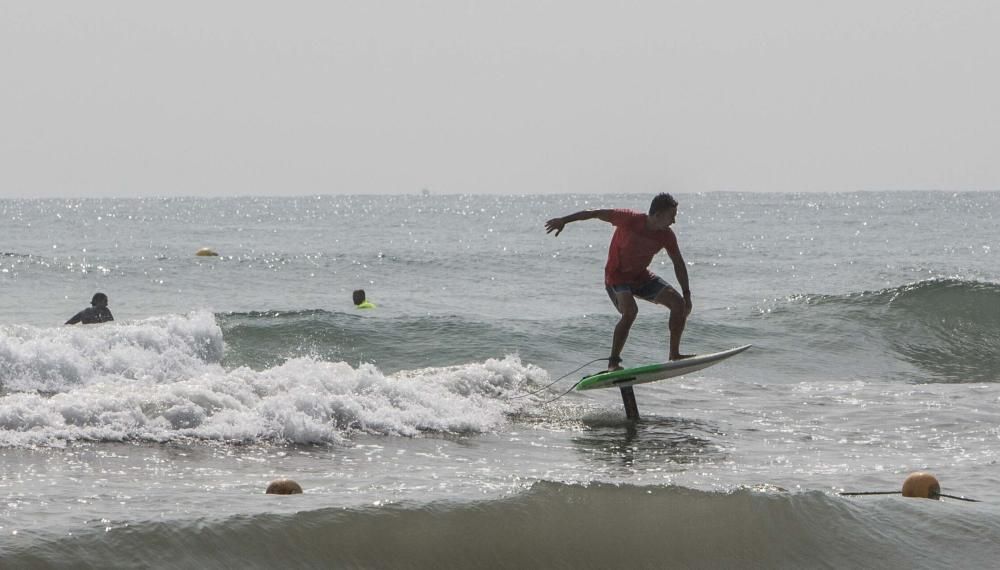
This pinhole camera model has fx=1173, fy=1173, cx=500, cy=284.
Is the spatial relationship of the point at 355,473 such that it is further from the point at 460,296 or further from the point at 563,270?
the point at 563,270

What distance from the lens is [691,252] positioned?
168 feet

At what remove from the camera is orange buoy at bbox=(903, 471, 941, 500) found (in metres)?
8.84

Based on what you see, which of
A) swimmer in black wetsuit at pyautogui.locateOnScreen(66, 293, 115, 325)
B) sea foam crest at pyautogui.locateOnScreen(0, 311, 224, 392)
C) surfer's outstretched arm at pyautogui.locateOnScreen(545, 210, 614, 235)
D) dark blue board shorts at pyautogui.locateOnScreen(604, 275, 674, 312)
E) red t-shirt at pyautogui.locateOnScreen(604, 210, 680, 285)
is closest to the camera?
surfer's outstretched arm at pyautogui.locateOnScreen(545, 210, 614, 235)

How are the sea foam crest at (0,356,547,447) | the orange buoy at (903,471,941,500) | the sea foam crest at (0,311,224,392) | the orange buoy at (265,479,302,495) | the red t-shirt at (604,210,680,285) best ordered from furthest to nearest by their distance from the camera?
the sea foam crest at (0,311,224,392) < the red t-shirt at (604,210,680,285) < the sea foam crest at (0,356,547,447) < the orange buoy at (903,471,941,500) < the orange buoy at (265,479,302,495)

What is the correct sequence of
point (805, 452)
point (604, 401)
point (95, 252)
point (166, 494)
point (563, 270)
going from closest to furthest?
point (166, 494)
point (805, 452)
point (604, 401)
point (563, 270)
point (95, 252)

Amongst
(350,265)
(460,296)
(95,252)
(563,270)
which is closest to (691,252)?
(563,270)

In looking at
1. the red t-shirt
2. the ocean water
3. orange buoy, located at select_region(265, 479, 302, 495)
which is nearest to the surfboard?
the ocean water

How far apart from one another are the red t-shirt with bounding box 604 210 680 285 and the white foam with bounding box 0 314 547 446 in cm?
228

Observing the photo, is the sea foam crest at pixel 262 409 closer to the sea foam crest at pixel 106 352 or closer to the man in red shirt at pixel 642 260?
the man in red shirt at pixel 642 260

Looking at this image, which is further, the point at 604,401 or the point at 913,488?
the point at 604,401

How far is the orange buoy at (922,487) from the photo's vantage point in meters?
8.84

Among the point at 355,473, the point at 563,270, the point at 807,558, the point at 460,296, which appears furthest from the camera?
the point at 563,270

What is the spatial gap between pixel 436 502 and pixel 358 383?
16.1 feet

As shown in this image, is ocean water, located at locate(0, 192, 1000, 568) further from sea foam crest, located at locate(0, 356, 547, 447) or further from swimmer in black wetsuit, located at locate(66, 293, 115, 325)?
swimmer in black wetsuit, located at locate(66, 293, 115, 325)
